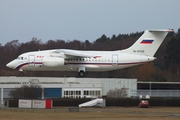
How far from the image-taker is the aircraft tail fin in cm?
6762

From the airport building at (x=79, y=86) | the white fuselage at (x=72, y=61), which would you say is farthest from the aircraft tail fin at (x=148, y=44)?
the airport building at (x=79, y=86)

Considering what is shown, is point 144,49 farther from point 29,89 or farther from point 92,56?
point 29,89

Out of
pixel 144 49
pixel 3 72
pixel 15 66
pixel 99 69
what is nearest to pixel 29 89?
pixel 15 66

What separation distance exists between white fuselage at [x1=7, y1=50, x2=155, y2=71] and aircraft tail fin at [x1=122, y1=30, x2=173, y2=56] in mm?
1039

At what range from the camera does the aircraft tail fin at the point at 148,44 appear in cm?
6762

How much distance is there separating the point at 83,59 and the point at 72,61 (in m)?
1.23

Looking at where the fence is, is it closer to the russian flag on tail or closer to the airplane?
the airplane

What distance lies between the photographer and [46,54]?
65.6m

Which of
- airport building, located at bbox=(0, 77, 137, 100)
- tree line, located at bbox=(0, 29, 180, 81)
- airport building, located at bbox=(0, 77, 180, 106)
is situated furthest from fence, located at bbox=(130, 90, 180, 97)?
tree line, located at bbox=(0, 29, 180, 81)

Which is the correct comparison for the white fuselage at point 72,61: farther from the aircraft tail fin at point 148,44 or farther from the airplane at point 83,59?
the aircraft tail fin at point 148,44

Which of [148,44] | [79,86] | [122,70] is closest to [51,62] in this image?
[79,86]

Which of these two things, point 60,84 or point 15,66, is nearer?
point 15,66

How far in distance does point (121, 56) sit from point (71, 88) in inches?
415

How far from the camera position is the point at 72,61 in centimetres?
6688
